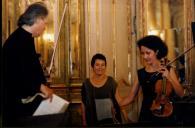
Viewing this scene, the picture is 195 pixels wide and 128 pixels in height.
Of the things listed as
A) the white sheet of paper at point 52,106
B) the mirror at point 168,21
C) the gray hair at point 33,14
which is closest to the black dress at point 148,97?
the mirror at point 168,21

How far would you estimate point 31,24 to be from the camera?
4.29 m

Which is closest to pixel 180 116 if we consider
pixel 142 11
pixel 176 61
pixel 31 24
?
pixel 176 61

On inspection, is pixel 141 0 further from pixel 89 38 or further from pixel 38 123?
pixel 38 123

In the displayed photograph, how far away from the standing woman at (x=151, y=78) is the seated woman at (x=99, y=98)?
0.10m

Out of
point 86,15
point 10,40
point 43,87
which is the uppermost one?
point 86,15

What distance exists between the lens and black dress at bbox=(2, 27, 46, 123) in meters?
4.19

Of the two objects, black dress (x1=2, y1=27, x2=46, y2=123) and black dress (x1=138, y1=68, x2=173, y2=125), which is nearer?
black dress (x1=2, y1=27, x2=46, y2=123)

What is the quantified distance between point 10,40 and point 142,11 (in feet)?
4.68

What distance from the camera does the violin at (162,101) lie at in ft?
13.9

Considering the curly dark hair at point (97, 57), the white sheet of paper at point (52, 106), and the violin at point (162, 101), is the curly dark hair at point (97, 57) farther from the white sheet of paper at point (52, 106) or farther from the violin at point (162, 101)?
the violin at point (162, 101)

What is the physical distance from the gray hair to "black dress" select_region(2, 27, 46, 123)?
0.36 feet

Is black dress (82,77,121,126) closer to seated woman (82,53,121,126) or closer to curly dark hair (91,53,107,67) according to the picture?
seated woman (82,53,121,126)

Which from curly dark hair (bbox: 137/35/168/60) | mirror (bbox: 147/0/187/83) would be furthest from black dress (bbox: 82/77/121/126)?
mirror (bbox: 147/0/187/83)

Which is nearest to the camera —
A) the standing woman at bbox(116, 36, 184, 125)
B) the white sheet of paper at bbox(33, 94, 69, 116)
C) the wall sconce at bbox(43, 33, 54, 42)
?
the white sheet of paper at bbox(33, 94, 69, 116)
